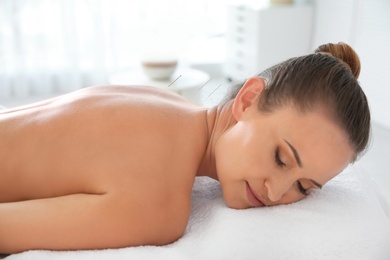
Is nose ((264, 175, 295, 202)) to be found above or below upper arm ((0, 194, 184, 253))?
above

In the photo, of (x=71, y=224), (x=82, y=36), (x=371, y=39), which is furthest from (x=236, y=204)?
(x=82, y=36)

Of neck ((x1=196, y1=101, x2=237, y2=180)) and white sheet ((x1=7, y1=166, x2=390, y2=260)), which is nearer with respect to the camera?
white sheet ((x1=7, y1=166, x2=390, y2=260))

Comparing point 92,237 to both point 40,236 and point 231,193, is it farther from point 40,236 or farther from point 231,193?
point 231,193

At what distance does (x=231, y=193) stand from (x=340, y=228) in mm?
244

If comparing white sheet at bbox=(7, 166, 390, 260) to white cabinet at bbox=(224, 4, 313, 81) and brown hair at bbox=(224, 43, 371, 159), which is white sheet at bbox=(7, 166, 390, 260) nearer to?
brown hair at bbox=(224, 43, 371, 159)

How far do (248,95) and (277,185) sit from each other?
224mm

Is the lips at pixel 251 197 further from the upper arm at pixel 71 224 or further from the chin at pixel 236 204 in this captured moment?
the upper arm at pixel 71 224

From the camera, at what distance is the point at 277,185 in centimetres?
101

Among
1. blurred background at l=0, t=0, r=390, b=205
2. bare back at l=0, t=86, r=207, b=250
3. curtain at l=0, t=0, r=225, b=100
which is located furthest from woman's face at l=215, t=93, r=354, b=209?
curtain at l=0, t=0, r=225, b=100

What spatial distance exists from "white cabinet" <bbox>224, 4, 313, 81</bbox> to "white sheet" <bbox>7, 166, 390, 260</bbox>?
8.29 feet

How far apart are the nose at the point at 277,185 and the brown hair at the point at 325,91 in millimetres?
148

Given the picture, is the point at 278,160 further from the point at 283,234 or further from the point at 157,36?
the point at 157,36

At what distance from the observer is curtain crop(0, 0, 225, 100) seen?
346 centimetres

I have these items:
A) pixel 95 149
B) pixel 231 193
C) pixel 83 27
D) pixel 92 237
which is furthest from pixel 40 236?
pixel 83 27
